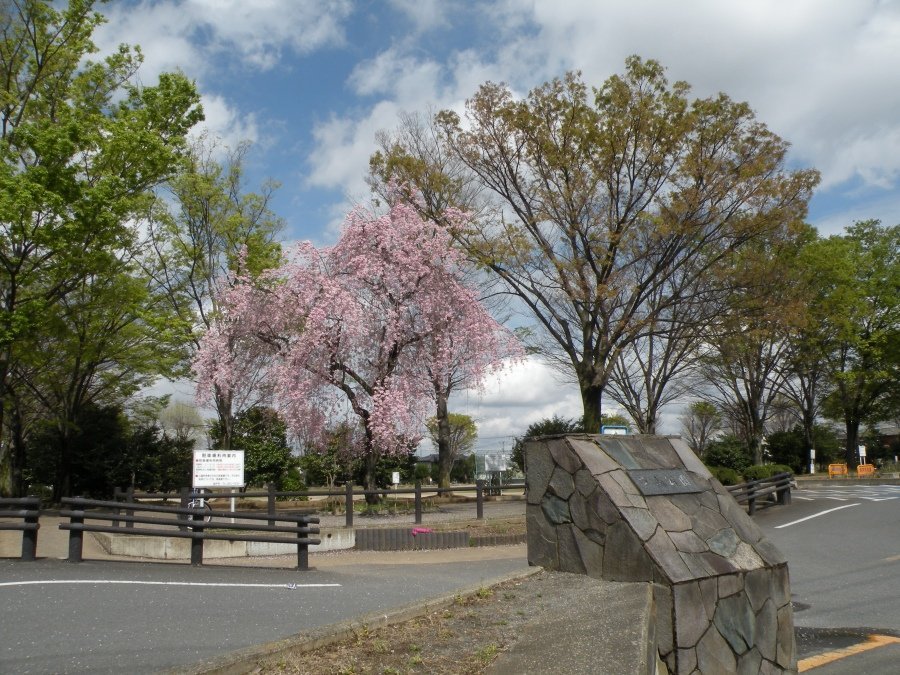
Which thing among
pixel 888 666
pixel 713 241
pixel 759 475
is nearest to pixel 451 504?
pixel 759 475

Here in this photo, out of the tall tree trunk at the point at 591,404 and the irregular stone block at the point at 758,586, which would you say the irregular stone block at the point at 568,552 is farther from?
the tall tree trunk at the point at 591,404

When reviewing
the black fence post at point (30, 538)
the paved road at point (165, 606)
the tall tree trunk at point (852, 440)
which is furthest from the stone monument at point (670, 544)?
the tall tree trunk at point (852, 440)

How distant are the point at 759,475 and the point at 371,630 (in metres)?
22.0

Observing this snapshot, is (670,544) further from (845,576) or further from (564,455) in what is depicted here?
(845,576)

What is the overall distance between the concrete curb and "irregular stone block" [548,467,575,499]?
83 cm

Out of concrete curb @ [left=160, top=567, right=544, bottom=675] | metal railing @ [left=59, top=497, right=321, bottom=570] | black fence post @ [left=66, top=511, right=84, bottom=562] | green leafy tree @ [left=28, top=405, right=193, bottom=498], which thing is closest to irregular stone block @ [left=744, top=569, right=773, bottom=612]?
concrete curb @ [left=160, top=567, right=544, bottom=675]

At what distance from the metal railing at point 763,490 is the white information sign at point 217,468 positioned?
515 inches

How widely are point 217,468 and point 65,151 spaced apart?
877 centimetres

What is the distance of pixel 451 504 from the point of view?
26094mm

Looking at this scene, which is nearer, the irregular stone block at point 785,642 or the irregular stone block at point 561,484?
the irregular stone block at point 785,642

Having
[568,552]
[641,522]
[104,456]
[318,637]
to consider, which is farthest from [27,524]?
[104,456]

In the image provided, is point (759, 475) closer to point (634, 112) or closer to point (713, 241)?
point (713, 241)

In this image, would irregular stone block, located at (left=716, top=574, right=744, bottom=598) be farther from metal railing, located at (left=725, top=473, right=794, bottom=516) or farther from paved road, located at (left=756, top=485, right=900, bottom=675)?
metal railing, located at (left=725, top=473, right=794, bottom=516)

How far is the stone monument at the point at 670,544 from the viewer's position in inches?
218
